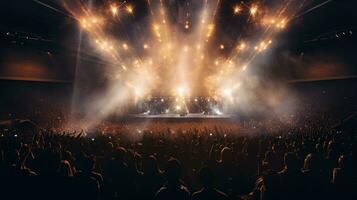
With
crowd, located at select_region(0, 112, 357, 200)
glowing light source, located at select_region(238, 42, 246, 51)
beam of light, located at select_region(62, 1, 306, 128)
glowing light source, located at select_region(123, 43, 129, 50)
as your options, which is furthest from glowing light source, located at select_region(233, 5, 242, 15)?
crowd, located at select_region(0, 112, 357, 200)

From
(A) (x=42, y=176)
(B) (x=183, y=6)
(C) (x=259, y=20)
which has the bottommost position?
(A) (x=42, y=176)

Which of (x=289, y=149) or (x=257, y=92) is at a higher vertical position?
(x=257, y=92)

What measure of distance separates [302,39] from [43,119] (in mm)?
21528

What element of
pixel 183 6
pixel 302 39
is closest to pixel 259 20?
pixel 302 39

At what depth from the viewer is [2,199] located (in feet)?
18.2

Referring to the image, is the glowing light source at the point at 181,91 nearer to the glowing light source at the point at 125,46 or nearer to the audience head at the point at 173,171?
the glowing light source at the point at 125,46

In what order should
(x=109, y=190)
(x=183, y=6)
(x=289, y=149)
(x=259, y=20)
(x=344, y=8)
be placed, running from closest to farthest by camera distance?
(x=109, y=190)
(x=289, y=149)
(x=344, y=8)
(x=259, y=20)
(x=183, y=6)

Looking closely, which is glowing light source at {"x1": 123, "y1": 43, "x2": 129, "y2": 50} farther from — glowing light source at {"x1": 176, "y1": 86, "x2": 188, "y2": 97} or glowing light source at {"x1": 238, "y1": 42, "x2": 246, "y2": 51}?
glowing light source at {"x1": 238, "y1": 42, "x2": 246, "y2": 51}

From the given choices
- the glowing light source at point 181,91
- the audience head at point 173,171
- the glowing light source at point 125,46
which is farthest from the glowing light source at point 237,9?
the audience head at point 173,171

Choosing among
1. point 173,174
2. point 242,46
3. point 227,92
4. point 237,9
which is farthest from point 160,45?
point 173,174

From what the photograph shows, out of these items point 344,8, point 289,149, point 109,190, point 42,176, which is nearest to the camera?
point 42,176

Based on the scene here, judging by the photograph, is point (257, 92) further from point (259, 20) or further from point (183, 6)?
point (183, 6)

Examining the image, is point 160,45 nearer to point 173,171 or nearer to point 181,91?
point 181,91

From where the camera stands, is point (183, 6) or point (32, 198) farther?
point (183, 6)
